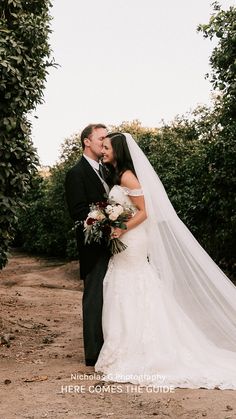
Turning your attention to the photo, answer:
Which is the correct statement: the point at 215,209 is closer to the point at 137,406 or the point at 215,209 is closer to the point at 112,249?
the point at 112,249

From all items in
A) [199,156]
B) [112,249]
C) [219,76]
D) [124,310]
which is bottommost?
[124,310]

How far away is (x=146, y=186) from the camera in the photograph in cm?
668

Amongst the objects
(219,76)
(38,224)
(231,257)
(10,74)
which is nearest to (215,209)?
(231,257)

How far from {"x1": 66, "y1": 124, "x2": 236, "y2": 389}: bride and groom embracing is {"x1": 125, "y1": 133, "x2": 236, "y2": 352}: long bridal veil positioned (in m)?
0.01

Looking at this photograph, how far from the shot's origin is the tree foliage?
786 cm

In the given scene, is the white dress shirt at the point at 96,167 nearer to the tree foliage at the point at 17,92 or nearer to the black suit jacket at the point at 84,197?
the black suit jacket at the point at 84,197

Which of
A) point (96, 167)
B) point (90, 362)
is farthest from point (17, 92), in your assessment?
point (90, 362)

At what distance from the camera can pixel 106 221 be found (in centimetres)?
627

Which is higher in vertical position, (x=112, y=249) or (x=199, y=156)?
(x=199, y=156)

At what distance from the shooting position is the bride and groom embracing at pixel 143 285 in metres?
6.04

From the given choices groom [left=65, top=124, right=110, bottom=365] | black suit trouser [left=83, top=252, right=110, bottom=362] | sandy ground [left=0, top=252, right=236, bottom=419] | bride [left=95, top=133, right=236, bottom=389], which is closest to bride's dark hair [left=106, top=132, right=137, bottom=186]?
bride [left=95, top=133, right=236, bottom=389]

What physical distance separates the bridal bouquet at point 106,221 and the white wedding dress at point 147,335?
17cm

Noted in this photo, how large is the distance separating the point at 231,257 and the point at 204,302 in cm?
811

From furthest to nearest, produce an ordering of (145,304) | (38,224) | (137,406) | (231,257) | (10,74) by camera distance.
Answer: (38,224), (231,257), (10,74), (145,304), (137,406)
